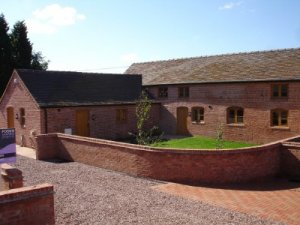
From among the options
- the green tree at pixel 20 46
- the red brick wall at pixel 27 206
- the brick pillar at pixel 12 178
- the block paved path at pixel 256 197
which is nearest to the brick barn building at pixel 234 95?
the block paved path at pixel 256 197

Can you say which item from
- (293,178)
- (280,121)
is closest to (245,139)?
(280,121)

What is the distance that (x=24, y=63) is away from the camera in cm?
4312

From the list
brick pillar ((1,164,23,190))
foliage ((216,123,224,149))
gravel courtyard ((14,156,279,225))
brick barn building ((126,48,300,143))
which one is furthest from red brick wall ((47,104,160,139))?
brick pillar ((1,164,23,190))

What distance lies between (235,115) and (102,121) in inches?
391

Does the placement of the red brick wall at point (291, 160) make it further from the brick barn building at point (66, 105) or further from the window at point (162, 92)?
the window at point (162, 92)

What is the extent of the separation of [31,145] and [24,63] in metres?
22.8

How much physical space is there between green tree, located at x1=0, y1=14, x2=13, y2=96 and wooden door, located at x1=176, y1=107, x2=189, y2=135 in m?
22.3

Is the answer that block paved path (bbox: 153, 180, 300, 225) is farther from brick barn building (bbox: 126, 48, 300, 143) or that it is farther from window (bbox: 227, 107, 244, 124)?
window (bbox: 227, 107, 244, 124)

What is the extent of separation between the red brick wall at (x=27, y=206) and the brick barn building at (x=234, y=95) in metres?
18.4

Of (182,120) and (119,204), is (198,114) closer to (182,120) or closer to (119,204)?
(182,120)

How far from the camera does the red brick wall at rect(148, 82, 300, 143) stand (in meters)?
22.4

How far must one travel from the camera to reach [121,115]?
27203 millimetres

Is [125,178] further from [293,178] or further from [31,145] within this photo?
[31,145]

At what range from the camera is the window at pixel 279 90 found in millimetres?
22688
